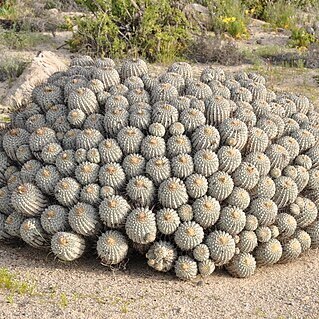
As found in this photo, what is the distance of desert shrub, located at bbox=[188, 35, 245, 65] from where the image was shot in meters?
10.6

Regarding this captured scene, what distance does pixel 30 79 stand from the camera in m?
8.34

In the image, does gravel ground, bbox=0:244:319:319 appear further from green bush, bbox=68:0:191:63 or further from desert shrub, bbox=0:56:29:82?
green bush, bbox=68:0:191:63

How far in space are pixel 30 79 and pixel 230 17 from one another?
5474mm

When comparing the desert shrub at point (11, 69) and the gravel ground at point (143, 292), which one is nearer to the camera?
the gravel ground at point (143, 292)

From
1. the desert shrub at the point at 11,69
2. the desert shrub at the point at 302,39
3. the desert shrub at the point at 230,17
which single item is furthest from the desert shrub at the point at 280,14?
the desert shrub at the point at 11,69

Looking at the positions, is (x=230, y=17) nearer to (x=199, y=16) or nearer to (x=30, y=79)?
(x=199, y=16)

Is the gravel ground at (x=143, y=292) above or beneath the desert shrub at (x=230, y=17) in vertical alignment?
above

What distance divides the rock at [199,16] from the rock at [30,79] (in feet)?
12.1

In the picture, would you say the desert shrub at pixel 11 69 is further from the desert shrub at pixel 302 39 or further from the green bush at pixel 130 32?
the desert shrub at pixel 302 39

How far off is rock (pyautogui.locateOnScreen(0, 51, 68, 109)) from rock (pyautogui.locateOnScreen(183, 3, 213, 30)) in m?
3.70

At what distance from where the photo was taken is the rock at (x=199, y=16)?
11945 millimetres

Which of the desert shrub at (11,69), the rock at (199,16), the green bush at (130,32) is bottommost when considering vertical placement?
the rock at (199,16)

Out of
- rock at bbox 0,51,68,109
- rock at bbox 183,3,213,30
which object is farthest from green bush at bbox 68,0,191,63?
rock at bbox 0,51,68,109

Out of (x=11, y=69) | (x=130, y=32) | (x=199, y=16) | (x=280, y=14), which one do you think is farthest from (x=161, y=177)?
(x=280, y=14)
